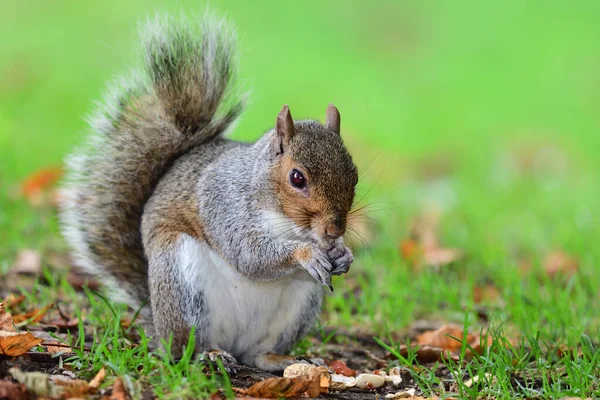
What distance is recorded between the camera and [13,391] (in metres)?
1.68

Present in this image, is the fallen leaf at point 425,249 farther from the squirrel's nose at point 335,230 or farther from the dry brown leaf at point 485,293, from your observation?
the squirrel's nose at point 335,230

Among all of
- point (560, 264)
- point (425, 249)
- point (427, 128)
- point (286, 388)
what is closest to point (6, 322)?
point (286, 388)

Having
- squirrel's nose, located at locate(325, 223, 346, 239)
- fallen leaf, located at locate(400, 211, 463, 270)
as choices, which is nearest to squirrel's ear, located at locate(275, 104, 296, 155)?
squirrel's nose, located at locate(325, 223, 346, 239)

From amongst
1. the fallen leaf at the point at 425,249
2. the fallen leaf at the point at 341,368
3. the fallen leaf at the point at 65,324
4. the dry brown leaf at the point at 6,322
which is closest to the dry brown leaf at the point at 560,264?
the fallen leaf at the point at 425,249

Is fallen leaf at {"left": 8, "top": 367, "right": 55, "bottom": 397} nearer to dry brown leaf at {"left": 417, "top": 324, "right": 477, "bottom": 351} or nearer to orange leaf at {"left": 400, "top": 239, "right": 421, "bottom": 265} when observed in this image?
dry brown leaf at {"left": 417, "top": 324, "right": 477, "bottom": 351}

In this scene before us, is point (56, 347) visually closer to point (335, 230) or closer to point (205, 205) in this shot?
point (205, 205)

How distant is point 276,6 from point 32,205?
12.3 feet

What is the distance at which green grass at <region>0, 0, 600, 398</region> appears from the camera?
9.30 feet

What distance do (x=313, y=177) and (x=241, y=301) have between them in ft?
1.36

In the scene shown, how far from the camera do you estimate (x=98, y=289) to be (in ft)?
9.84

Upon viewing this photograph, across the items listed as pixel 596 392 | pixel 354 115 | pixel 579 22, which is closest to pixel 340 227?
pixel 596 392

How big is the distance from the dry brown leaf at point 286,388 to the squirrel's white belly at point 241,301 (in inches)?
14.0

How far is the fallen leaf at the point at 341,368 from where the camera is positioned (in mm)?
2324

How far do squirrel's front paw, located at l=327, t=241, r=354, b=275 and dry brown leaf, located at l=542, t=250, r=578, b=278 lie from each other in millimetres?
1259
